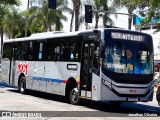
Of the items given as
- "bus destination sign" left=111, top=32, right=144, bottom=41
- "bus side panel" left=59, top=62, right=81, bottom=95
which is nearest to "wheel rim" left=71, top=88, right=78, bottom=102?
"bus side panel" left=59, top=62, right=81, bottom=95

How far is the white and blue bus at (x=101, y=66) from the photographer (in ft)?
46.0

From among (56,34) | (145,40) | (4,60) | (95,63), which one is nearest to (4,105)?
(95,63)

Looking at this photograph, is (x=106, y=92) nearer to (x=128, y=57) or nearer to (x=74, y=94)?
A: (x=128, y=57)

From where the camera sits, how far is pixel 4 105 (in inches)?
560

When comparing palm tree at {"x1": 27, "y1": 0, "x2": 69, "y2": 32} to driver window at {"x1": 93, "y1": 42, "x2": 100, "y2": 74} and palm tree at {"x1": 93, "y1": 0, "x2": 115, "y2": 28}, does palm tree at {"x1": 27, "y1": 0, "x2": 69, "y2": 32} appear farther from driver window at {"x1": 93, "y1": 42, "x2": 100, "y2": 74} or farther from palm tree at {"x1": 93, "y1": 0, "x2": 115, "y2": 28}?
driver window at {"x1": 93, "y1": 42, "x2": 100, "y2": 74}

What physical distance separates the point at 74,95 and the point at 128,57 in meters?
3.01

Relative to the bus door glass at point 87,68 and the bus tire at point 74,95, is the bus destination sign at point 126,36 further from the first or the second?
the bus tire at point 74,95

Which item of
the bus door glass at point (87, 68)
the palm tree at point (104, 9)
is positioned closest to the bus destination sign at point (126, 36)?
the bus door glass at point (87, 68)

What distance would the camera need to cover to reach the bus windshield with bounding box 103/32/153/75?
14117mm

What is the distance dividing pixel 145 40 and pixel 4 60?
36.5 ft

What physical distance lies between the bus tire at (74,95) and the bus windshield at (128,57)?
2219 mm

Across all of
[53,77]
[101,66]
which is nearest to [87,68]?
[101,66]

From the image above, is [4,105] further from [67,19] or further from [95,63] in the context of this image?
[67,19]

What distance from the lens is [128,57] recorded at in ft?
47.4
